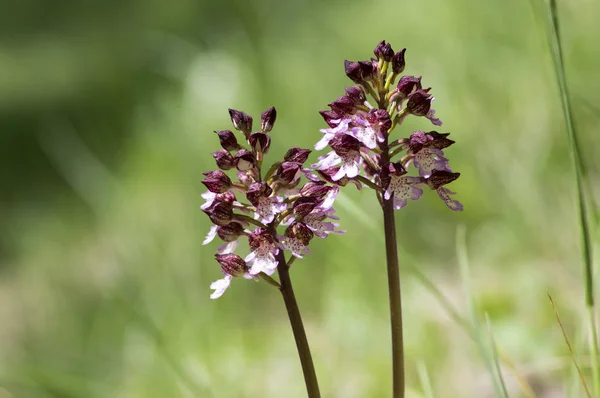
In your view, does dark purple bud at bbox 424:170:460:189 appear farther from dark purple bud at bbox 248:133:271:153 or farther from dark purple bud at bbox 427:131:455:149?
dark purple bud at bbox 248:133:271:153

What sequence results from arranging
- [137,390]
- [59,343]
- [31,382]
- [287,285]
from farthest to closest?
[59,343], [137,390], [31,382], [287,285]

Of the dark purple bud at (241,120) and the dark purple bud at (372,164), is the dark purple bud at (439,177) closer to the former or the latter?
the dark purple bud at (372,164)

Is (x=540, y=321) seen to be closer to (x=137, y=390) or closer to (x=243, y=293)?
(x=137, y=390)

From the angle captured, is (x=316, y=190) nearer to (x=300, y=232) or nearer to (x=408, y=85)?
(x=300, y=232)

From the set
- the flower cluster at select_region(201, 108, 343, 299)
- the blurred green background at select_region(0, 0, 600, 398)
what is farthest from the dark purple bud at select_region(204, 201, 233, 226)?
the blurred green background at select_region(0, 0, 600, 398)

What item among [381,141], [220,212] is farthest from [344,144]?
[220,212]

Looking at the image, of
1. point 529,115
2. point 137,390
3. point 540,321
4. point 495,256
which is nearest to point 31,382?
point 137,390

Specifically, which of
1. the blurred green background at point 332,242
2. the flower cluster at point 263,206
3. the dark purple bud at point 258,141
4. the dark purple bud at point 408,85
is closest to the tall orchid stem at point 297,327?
the flower cluster at point 263,206

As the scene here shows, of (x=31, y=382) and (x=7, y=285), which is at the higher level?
(x=7, y=285)
